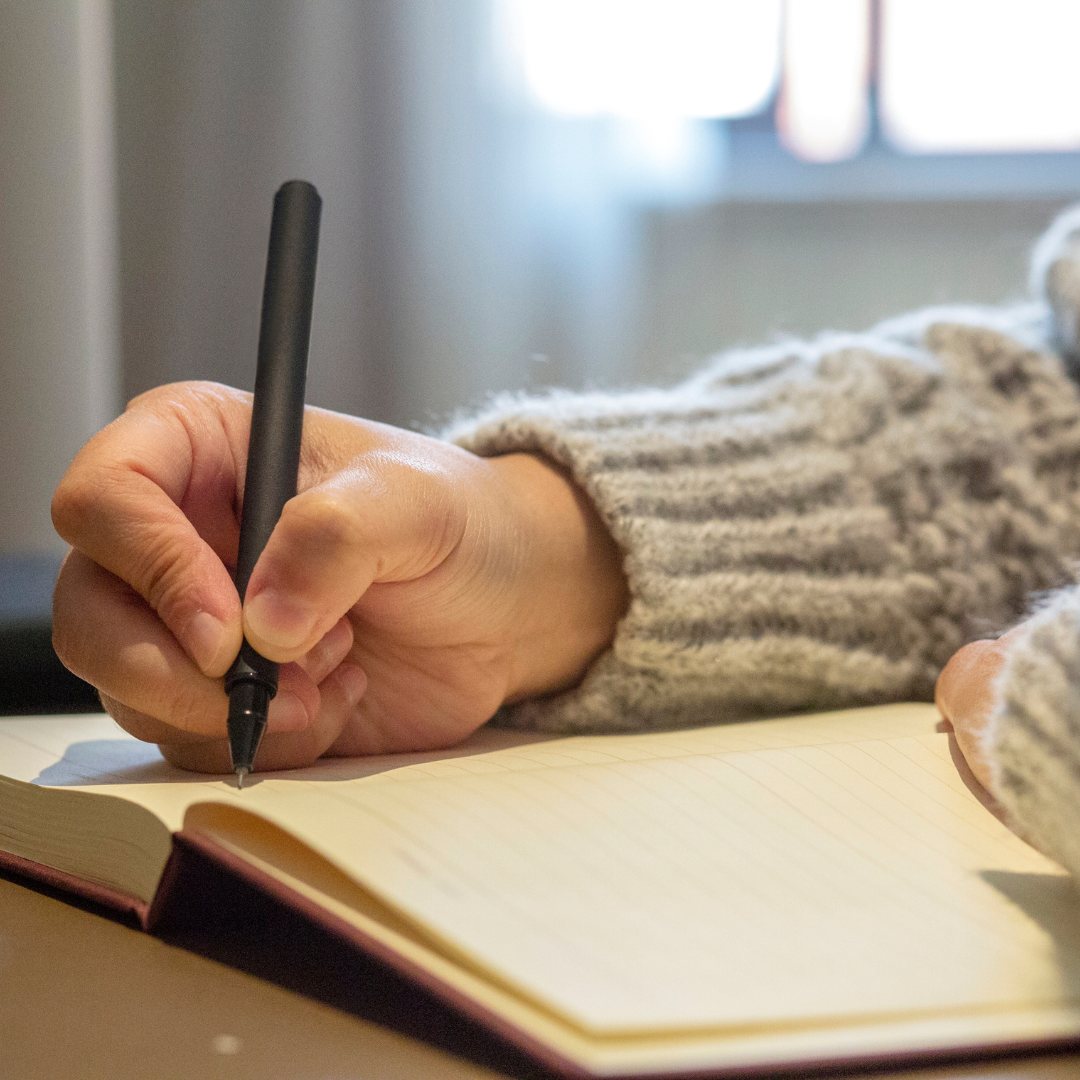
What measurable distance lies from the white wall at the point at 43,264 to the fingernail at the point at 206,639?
0.28m

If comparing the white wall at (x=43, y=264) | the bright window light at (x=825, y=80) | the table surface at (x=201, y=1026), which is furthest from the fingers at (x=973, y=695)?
the bright window light at (x=825, y=80)

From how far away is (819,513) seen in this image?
17.4 inches

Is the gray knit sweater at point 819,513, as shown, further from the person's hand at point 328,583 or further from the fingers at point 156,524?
the fingers at point 156,524

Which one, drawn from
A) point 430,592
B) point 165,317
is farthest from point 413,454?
point 165,317

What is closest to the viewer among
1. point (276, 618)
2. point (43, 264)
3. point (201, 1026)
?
point (201, 1026)

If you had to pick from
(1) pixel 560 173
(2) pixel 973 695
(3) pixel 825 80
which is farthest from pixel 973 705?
(3) pixel 825 80

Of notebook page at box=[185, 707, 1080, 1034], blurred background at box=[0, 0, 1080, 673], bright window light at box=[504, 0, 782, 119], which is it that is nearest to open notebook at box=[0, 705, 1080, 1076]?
notebook page at box=[185, 707, 1080, 1034]

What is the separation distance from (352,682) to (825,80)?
1.16 m

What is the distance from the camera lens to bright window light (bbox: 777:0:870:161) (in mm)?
1252

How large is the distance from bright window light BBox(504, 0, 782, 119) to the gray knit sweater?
0.78 metres

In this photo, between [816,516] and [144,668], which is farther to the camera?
[816,516]

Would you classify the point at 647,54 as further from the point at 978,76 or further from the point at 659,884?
the point at 659,884

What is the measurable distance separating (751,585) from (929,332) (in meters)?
0.17

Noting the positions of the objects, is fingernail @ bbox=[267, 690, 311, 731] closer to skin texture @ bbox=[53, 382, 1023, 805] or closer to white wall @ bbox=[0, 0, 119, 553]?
skin texture @ bbox=[53, 382, 1023, 805]
